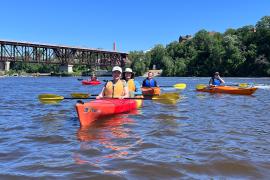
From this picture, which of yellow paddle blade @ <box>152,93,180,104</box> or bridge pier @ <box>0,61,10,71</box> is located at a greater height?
bridge pier @ <box>0,61,10,71</box>

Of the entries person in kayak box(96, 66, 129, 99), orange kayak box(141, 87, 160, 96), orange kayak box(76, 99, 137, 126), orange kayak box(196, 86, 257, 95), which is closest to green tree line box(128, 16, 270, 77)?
orange kayak box(196, 86, 257, 95)

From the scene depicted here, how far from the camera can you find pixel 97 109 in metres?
10.3

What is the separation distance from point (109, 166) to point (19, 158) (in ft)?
5.45

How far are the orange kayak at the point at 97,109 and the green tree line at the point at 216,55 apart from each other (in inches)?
3682

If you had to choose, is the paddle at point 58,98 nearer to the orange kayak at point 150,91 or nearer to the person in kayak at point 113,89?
the person in kayak at point 113,89

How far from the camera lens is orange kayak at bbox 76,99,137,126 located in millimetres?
9875

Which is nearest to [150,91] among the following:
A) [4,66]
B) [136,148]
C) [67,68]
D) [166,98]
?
[166,98]

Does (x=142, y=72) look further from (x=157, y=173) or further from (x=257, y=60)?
(x=157, y=173)

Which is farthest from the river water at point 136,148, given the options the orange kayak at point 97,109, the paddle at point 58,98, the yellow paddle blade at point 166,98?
the yellow paddle blade at point 166,98

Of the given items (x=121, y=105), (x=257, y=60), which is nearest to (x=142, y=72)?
(x=257, y=60)

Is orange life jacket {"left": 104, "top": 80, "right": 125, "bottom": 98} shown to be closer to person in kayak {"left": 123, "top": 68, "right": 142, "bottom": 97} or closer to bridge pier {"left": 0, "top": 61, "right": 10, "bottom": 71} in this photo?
person in kayak {"left": 123, "top": 68, "right": 142, "bottom": 97}

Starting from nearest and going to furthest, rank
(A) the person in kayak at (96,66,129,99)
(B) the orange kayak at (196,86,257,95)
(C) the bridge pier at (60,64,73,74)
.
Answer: (A) the person in kayak at (96,66,129,99)
(B) the orange kayak at (196,86,257,95)
(C) the bridge pier at (60,64,73,74)

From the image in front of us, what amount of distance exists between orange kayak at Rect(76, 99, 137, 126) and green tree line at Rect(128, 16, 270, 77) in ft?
307

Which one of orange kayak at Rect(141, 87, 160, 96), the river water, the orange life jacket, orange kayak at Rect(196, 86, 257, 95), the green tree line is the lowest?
the river water
